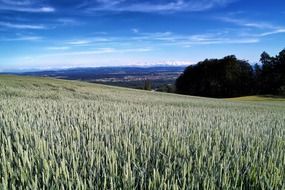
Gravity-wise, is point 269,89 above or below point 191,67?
below

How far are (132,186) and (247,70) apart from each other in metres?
85.8

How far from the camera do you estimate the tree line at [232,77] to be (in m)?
73.3

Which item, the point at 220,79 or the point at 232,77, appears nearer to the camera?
the point at 232,77

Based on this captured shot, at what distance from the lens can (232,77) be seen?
80.8m

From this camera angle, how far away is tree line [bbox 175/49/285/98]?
73.3m

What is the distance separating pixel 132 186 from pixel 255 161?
1349 mm

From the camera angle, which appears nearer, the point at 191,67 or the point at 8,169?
the point at 8,169

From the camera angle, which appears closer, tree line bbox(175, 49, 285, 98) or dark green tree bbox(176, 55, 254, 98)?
tree line bbox(175, 49, 285, 98)

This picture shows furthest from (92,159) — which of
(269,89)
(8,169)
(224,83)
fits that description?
(224,83)

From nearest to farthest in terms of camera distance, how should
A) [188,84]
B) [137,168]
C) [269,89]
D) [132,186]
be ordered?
[132,186] → [137,168] → [269,89] → [188,84]

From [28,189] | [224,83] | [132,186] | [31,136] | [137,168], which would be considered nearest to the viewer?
[28,189]

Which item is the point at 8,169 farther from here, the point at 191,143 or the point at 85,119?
the point at 85,119

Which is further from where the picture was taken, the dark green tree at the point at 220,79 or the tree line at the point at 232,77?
the dark green tree at the point at 220,79

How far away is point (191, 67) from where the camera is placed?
300 ft
